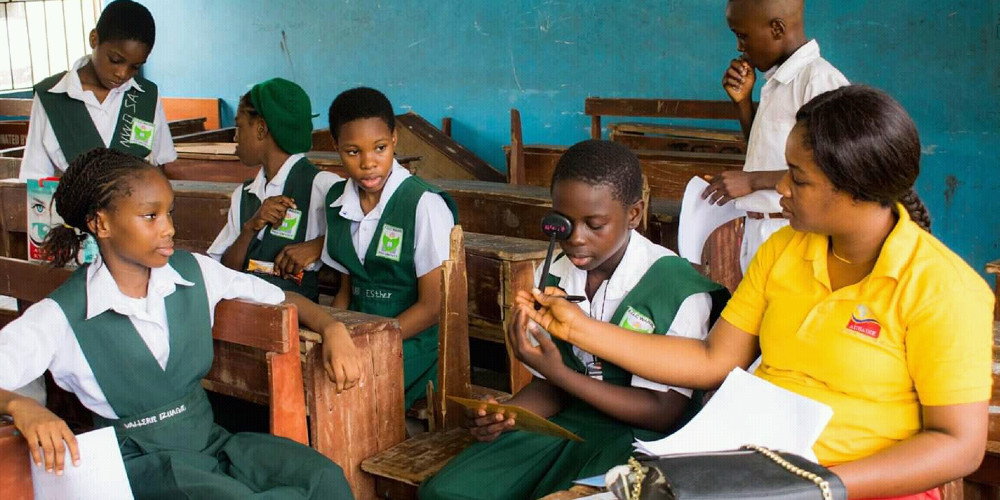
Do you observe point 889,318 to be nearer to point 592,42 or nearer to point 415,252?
point 415,252

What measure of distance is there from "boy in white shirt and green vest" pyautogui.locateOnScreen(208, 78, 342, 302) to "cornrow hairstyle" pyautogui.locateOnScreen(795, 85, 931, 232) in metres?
1.84

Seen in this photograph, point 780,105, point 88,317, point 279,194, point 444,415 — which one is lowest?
point 444,415

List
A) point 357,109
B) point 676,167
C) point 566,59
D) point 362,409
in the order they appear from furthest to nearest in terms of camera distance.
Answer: point 566,59, point 676,167, point 357,109, point 362,409

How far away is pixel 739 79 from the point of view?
116 inches

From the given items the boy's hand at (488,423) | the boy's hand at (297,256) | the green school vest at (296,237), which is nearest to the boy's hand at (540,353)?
the boy's hand at (488,423)

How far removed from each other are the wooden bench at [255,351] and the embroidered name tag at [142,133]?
165cm

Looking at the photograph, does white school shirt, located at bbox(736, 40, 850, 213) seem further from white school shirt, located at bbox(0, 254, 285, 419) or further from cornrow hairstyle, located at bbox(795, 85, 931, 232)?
white school shirt, located at bbox(0, 254, 285, 419)

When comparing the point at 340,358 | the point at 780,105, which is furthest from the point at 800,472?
the point at 780,105

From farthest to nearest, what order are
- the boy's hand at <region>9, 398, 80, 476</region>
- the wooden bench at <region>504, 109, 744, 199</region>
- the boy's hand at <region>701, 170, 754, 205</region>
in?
the wooden bench at <region>504, 109, 744, 199</region> → the boy's hand at <region>701, 170, 754, 205</region> → the boy's hand at <region>9, 398, 80, 476</region>

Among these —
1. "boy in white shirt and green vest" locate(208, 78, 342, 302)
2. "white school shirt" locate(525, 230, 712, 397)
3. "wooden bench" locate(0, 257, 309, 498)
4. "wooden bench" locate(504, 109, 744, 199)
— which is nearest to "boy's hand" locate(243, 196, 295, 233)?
"boy in white shirt and green vest" locate(208, 78, 342, 302)

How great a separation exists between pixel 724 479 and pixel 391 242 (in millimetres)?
1664

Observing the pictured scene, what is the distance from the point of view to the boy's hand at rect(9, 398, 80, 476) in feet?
5.66

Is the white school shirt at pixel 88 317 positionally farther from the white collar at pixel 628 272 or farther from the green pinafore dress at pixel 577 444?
the white collar at pixel 628 272

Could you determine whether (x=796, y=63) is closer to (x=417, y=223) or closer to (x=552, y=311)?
(x=417, y=223)
